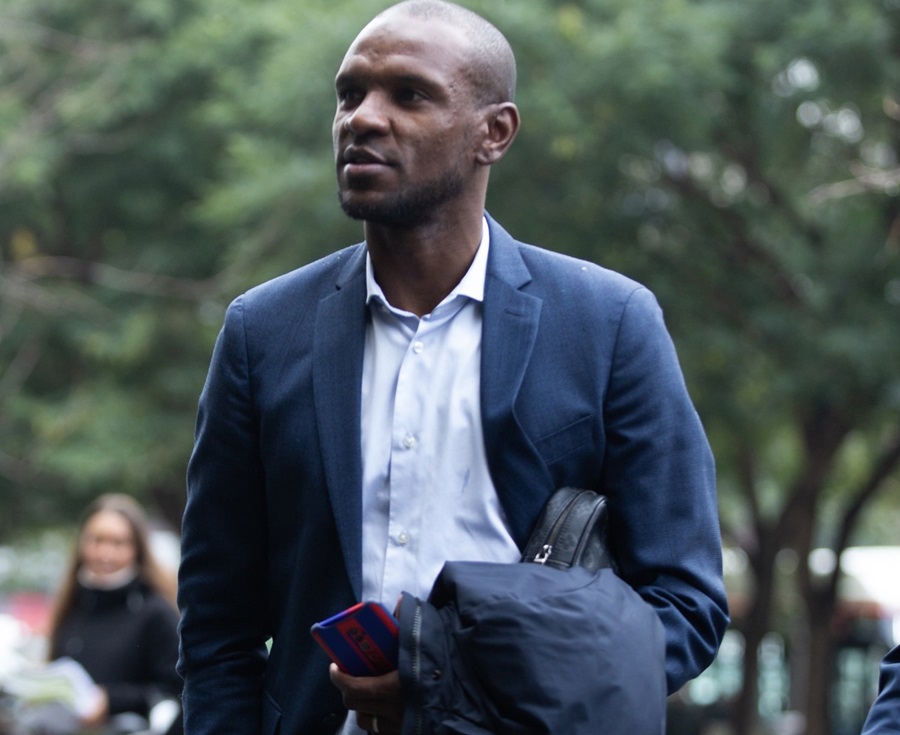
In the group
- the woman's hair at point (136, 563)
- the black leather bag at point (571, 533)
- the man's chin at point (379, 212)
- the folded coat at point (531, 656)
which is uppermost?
the man's chin at point (379, 212)

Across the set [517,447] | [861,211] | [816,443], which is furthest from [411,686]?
[816,443]

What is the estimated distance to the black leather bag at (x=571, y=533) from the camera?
2430 millimetres

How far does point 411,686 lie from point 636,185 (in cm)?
1063

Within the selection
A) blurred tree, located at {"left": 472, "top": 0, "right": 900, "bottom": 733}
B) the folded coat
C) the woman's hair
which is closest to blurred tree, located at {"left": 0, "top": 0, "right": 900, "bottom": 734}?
blurred tree, located at {"left": 472, "top": 0, "right": 900, "bottom": 733}

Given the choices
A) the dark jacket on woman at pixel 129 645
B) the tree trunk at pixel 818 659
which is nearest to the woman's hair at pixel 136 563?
the dark jacket on woman at pixel 129 645

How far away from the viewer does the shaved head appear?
2.60m

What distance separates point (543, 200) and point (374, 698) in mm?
10026

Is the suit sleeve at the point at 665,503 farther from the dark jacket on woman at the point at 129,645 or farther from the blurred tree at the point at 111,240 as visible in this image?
the blurred tree at the point at 111,240

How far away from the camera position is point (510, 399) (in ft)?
8.34

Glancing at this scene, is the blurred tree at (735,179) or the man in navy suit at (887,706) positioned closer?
the man in navy suit at (887,706)

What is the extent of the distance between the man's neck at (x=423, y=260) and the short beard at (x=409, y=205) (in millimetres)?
53

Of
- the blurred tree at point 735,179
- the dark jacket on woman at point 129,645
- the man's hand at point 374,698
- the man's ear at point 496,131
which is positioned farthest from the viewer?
the blurred tree at point 735,179

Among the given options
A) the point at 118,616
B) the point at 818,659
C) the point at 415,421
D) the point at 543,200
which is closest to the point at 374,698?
the point at 415,421

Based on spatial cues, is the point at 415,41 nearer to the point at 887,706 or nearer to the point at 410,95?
the point at 410,95
